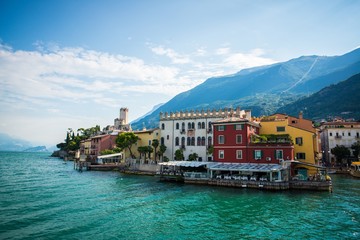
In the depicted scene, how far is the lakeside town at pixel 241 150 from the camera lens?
126 feet

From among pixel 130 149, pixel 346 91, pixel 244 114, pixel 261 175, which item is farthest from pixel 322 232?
pixel 346 91

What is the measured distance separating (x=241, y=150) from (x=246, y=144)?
132 cm

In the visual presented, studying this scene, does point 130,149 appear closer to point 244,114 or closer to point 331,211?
point 244,114

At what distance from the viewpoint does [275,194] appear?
3344 cm

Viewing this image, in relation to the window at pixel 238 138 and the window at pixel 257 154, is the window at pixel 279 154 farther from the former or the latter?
the window at pixel 238 138

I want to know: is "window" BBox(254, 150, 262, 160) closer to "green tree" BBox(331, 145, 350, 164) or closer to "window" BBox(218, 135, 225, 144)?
"window" BBox(218, 135, 225, 144)

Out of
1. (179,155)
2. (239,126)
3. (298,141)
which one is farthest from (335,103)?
(239,126)

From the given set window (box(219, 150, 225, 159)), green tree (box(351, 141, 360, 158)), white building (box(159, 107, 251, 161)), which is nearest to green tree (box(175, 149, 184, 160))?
white building (box(159, 107, 251, 161))

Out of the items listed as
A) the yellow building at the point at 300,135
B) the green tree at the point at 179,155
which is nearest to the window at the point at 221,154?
the yellow building at the point at 300,135

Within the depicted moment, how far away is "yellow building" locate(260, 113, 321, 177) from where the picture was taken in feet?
138

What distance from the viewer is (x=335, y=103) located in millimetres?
147875

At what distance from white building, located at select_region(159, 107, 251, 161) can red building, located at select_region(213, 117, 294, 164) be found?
1098 centimetres

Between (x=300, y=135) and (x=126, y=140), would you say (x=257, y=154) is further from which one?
(x=126, y=140)

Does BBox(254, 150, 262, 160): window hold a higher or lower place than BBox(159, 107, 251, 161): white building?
lower
